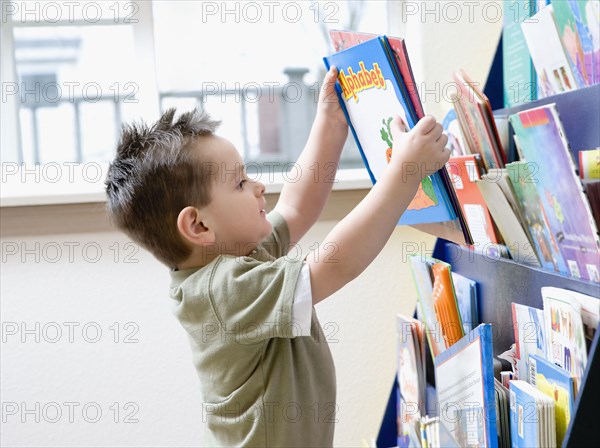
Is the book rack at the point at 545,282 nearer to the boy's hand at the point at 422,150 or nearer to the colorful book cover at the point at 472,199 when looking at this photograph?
the colorful book cover at the point at 472,199

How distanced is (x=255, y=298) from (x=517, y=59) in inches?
19.3

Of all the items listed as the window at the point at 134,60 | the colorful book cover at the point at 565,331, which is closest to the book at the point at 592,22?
the colorful book cover at the point at 565,331

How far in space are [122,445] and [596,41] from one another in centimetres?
128

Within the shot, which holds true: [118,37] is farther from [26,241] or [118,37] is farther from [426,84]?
[426,84]

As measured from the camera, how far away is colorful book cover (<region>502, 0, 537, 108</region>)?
2.91 ft

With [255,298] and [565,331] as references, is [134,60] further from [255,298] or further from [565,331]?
[565,331]

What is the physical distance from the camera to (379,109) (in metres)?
0.80

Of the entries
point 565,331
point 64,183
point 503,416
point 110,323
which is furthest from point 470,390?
point 64,183

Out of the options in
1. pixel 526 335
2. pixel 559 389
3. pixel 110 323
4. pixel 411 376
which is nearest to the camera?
pixel 559 389

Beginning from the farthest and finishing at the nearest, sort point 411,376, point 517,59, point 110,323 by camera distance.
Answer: point 110,323
point 411,376
point 517,59

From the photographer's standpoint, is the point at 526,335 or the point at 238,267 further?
the point at 238,267

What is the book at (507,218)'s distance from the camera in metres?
0.76

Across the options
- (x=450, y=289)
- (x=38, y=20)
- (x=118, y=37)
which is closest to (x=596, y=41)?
(x=450, y=289)

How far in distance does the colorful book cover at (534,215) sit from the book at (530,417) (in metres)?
0.14
